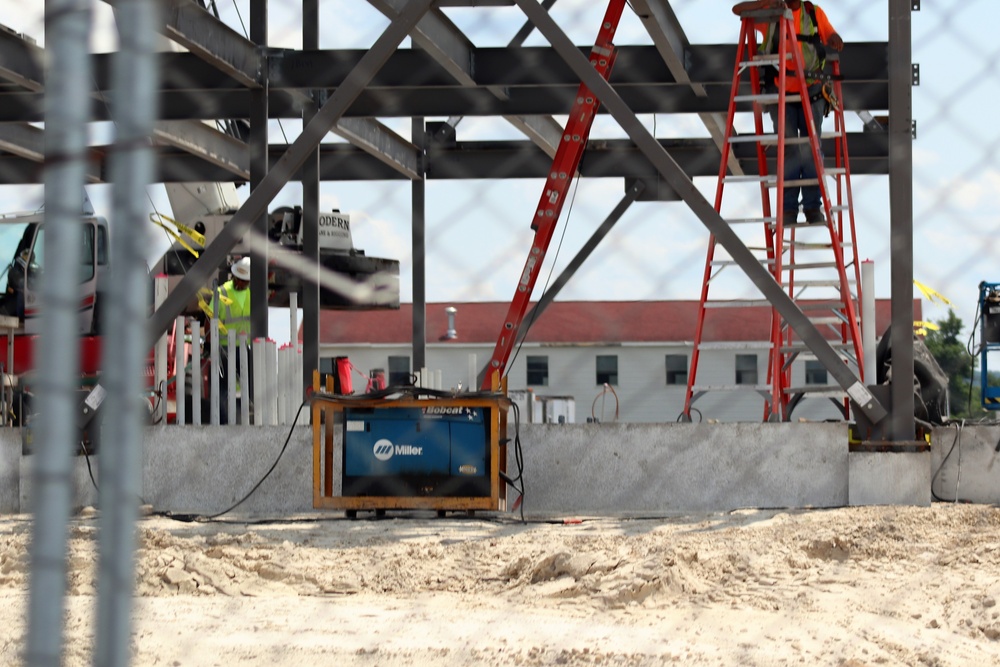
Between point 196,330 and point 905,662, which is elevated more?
point 196,330

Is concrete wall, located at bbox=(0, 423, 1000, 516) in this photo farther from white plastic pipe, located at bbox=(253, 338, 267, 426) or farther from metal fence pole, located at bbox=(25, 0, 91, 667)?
metal fence pole, located at bbox=(25, 0, 91, 667)

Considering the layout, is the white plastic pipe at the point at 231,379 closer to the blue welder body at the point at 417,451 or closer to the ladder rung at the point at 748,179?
the blue welder body at the point at 417,451

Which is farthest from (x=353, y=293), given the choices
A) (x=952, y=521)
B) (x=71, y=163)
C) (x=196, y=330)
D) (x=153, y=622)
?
(x=71, y=163)

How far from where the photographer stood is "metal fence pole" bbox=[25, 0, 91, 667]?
1415mm

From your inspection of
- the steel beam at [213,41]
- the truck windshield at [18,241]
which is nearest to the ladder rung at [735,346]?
the steel beam at [213,41]

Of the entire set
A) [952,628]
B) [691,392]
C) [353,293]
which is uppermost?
[353,293]

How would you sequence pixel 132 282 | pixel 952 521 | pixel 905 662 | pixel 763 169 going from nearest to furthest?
pixel 132 282 → pixel 905 662 → pixel 952 521 → pixel 763 169

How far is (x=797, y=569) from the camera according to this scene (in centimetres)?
552

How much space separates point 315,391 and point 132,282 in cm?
674

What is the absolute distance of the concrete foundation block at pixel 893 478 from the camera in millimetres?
7812

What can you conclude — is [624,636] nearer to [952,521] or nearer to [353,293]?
[952,521]

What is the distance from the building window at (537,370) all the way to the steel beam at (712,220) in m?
14.3

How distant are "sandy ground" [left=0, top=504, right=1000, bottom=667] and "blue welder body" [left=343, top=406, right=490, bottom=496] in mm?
534

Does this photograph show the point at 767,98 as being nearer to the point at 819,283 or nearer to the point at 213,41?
the point at 819,283
